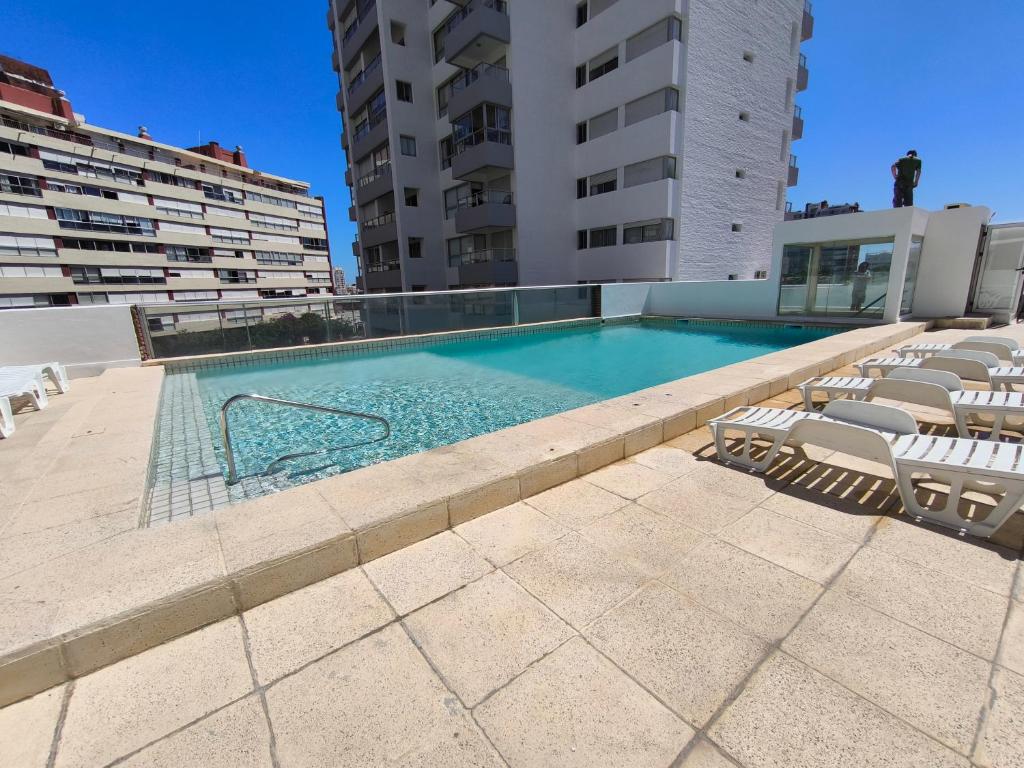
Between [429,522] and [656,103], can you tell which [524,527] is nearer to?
[429,522]

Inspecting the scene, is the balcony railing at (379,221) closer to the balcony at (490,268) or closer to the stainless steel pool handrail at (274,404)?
the balcony at (490,268)

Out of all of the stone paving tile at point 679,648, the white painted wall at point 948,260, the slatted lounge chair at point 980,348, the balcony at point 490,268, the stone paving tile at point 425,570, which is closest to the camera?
the stone paving tile at point 679,648

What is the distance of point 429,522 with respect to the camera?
267 cm

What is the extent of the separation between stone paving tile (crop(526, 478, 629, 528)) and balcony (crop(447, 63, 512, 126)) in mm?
22281

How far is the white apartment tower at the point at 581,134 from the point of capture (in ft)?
64.3

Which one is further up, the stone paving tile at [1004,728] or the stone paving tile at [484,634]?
the stone paving tile at [1004,728]

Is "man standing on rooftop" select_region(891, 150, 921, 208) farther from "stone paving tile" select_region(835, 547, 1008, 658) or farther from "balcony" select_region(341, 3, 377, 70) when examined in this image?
"balcony" select_region(341, 3, 377, 70)

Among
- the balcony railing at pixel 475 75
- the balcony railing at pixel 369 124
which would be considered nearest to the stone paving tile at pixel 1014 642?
the balcony railing at pixel 475 75

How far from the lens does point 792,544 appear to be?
2.52 meters

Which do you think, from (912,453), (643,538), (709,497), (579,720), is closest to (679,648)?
(579,720)

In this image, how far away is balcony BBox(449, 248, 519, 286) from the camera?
22219mm

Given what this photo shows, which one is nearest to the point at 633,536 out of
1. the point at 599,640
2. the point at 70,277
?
the point at 599,640

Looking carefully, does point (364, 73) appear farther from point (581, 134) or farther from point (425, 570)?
point (425, 570)

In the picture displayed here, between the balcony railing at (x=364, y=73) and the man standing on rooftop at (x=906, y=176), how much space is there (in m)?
25.3
